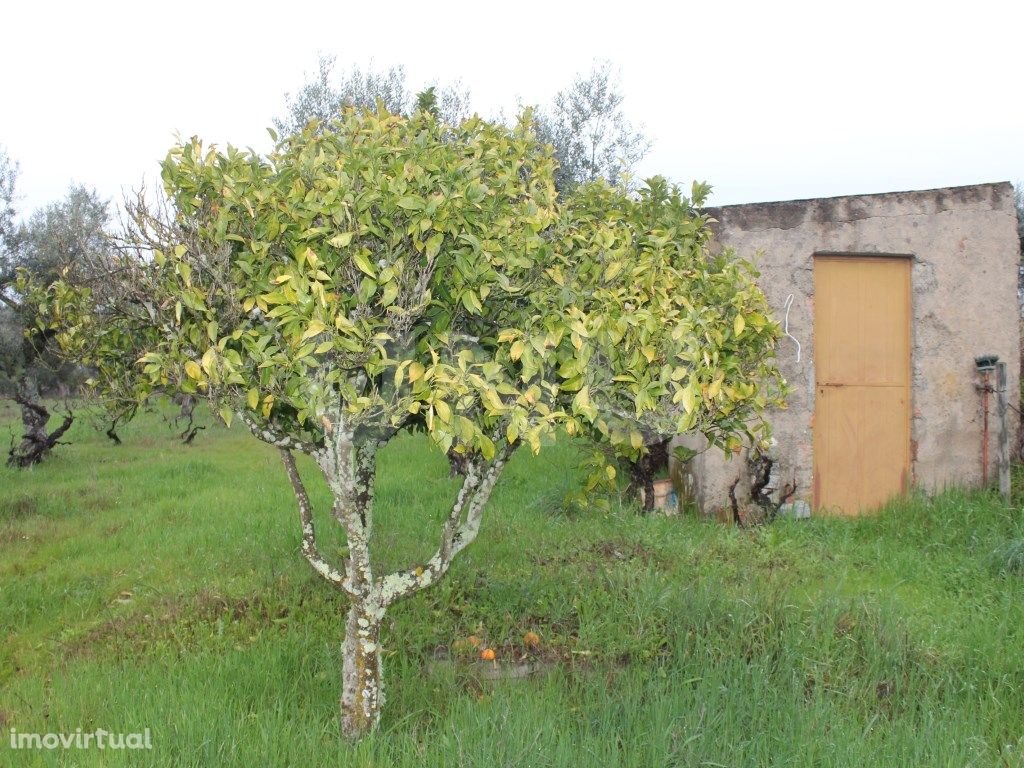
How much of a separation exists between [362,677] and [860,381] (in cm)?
803

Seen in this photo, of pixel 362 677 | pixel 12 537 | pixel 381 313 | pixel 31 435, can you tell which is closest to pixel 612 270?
pixel 381 313

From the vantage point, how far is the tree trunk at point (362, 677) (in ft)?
16.3

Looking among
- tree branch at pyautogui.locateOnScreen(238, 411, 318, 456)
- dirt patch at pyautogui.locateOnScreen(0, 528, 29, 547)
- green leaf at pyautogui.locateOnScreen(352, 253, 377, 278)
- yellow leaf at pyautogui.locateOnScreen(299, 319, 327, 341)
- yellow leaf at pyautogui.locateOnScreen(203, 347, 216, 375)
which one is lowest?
dirt patch at pyautogui.locateOnScreen(0, 528, 29, 547)

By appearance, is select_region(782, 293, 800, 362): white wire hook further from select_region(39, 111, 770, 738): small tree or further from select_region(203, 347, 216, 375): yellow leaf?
select_region(203, 347, 216, 375): yellow leaf

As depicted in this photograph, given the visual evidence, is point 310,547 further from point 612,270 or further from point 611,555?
point 611,555

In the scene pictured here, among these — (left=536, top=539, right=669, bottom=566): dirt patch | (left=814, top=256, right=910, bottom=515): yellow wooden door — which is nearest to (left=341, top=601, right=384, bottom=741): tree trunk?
(left=536, top=539, right=669, bottom=566): dirt patch

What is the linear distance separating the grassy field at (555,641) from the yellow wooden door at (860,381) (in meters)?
0.62

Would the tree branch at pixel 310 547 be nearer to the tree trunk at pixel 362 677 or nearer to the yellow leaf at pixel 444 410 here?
the tree trunk at pixel 362 677

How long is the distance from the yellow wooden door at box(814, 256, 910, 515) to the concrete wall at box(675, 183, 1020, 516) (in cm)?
16

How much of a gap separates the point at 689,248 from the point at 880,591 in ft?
12.1

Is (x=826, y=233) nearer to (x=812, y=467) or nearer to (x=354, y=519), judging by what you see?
(x=812, y=467)

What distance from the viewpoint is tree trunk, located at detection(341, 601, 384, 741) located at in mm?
4957

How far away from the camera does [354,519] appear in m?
4.86

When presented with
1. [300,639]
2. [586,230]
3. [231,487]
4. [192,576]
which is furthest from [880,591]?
[231,487]
